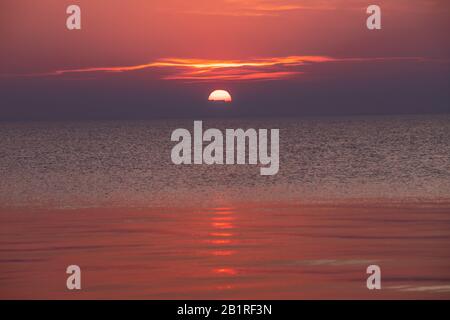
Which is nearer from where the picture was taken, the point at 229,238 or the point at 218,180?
the point at 229,238

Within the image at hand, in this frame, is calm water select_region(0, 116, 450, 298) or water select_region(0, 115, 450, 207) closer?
calm water select_region(0, 116, 450, 298)

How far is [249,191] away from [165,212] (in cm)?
1270

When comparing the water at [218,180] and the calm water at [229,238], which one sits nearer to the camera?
the calm water at [229,238]

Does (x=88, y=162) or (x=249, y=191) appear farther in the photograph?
(x=88, y=162)

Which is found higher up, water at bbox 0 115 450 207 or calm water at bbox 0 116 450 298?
water at bbox 0 115 450 207

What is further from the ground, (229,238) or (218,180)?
(218,180)

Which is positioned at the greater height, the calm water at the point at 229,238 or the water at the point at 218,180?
the water at the point at 218,180

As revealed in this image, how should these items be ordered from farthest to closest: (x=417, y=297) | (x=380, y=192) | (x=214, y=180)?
(x=214, y=180) → (x=380, y=192) → (x=417, y=297)
